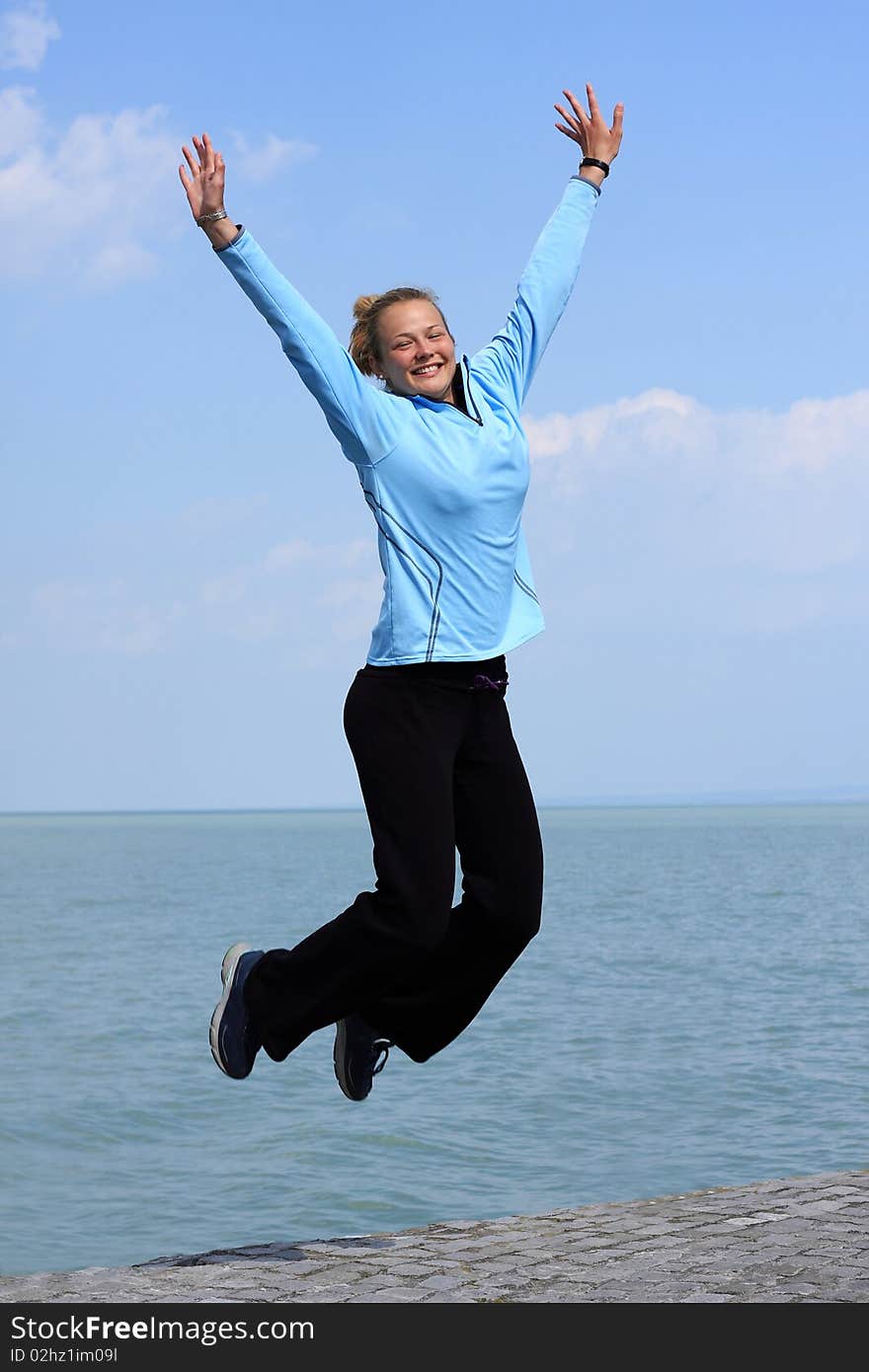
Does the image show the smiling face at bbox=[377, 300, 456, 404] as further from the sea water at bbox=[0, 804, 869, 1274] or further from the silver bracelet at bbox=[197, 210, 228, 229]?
the sea water at bbox=[0, 804, 869, 1274]

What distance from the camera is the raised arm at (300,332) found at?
4.49 m

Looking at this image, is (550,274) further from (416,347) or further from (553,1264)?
(553,1264)

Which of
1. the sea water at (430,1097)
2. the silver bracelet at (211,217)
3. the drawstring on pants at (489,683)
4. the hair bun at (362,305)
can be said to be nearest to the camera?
the silver bracelet at (211,217)

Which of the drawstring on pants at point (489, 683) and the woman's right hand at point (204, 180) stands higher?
the woman's right hand at point (204, 180)

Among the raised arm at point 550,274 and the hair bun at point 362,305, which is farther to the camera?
the raised arm at point 550,274

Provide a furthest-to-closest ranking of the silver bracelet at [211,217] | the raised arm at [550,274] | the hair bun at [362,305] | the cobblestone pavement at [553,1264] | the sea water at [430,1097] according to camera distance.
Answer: the sea water at [430,1097] < the cobblestone pavement at [553,1264] < the raised arm at [550,274] < the hair bun at [362,305] < the silver bracelet at [211,217]

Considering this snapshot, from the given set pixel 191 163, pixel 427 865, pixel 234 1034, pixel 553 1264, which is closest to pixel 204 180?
pixel 191 163

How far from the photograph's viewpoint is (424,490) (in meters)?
4.64

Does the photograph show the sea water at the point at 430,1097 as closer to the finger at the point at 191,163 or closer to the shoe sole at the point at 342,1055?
the shoe sole at the point at 342,1055

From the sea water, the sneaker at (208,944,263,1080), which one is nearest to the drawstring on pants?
the sneaker at (208,944,263,1080)

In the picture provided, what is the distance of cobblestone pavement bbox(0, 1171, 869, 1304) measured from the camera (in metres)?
5.79

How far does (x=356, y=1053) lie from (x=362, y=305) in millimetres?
2492

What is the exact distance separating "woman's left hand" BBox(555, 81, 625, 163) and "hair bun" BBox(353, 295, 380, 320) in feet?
3.46

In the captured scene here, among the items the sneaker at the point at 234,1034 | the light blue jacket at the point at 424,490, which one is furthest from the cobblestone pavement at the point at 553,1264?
the light blue jacket at the point at 424,490
